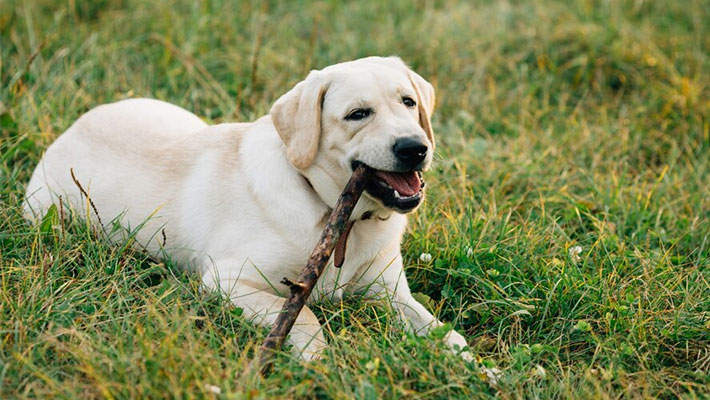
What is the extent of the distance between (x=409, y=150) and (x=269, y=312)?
0.86 meters

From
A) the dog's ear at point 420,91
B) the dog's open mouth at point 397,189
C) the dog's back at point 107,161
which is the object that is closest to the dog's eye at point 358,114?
the dog's open mouth at point 397,189

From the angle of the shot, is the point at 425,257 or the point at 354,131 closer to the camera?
the point at 354,131

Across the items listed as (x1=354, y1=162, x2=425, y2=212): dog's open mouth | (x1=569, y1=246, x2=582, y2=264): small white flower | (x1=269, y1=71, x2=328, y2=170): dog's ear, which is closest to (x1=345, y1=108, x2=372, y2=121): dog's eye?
(x1=269, y1=71, x2=328, y2=170): dog's ear

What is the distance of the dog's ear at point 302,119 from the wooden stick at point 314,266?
231mm

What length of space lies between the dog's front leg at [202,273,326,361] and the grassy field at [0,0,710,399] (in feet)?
0.23

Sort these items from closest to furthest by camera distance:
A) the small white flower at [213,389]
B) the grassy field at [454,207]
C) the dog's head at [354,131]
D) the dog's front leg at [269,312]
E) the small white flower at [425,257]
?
the small white flower at [213,389], the grassy field at [454,207], the dog's front leg at [269,312], the dog's head at [354,131], the small white flower at [425,257]

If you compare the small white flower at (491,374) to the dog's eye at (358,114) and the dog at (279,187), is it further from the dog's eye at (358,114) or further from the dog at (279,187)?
the dog's eye at (358,114)

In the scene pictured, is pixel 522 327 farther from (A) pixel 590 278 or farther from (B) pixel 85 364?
(B) pixel 85 364

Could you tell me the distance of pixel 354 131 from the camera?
319 centimetres

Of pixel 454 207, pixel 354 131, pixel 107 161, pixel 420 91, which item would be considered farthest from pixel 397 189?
pixel 107 161

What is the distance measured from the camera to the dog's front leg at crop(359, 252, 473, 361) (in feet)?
10.8

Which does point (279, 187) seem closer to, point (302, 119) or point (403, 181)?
point (302, 119)

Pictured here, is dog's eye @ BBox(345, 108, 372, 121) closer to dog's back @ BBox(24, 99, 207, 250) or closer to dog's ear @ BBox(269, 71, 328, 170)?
dog's ear @ BBox(269, 71, 328, 170)

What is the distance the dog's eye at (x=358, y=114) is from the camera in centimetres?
319
